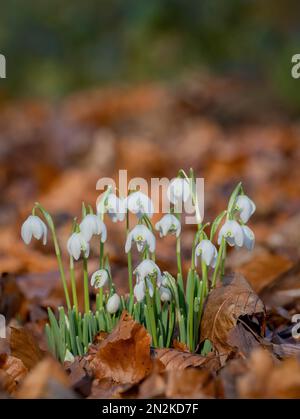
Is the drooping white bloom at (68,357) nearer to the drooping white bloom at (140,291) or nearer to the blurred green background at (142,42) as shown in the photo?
the drooping white bloom at (140,291)

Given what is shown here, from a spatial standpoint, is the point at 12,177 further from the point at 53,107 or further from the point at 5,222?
the point at 53,107

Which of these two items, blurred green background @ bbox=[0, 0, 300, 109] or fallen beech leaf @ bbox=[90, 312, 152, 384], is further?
blurred green background @ bbox=[0, 0, 300, 109]

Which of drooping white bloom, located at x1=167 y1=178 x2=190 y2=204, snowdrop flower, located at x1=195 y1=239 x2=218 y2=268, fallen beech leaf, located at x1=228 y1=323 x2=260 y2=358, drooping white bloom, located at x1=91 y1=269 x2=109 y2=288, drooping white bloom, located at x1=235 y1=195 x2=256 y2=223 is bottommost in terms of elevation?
fallen beech leaf, located at x1=228 y1=323 x2=260 y2=358

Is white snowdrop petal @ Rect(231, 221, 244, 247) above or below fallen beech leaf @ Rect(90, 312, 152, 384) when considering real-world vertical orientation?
above

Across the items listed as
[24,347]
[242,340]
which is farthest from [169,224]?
[24,347]

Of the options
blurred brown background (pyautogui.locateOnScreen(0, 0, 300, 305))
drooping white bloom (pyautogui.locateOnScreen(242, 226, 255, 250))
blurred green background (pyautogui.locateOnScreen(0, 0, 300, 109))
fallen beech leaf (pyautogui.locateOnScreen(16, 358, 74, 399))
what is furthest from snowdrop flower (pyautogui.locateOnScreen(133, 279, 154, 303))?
blurred green background (pyautogui.locateOnScreen(0, 0, 300, 109))

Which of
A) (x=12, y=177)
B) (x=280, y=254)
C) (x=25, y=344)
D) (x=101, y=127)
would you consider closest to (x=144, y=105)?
(x=101, y=127)

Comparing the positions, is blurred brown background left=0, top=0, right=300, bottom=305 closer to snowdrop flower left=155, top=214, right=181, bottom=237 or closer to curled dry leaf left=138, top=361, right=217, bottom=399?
snowdrop flower left=155, top=214, right=181, bottom=237

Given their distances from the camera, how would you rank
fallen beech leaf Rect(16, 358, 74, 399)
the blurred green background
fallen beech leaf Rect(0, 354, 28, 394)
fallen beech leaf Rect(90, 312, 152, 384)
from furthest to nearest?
the blurred green background → fallen beech leaf Rect(0, 354, 28, 394) → fallen beech leaf Rect(90, 312, 152, 384) → fallen beech leaf Rect(16, 358, 74, 399)
